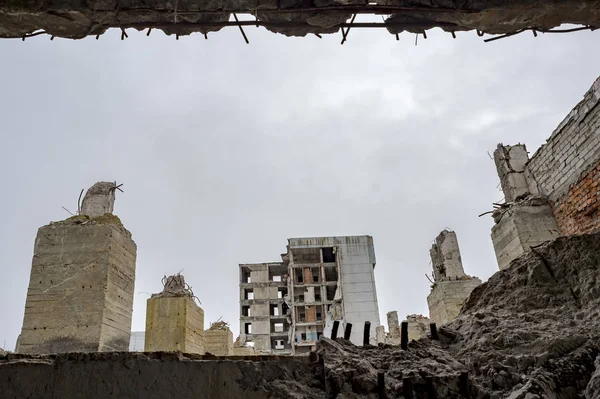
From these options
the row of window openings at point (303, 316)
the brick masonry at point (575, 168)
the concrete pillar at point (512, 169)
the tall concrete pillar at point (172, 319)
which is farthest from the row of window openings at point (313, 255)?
the tall concrete pillar at point (172, 319)

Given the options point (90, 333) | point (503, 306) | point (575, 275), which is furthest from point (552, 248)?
point (90, 333)

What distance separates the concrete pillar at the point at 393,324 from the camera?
749 inches

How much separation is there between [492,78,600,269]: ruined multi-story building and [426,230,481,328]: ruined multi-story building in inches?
105

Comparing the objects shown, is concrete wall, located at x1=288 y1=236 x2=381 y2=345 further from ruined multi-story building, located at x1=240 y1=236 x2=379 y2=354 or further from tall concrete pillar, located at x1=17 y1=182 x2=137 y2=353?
tall concrete pillar, located at x1=17 y1=182 x2=137 y2=353

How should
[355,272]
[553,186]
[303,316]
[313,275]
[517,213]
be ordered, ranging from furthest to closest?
1. [313,275]
2. [355,272]
3. [303,316]
4. [517,213]
5. [553,186]

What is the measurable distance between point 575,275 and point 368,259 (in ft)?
92.9

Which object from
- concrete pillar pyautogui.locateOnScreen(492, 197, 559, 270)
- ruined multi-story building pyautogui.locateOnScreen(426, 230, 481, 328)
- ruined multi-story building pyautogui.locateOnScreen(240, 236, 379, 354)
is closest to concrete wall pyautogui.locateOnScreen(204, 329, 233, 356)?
ruined multi-story building pyautogui.locateOnScreen(426, 230, 481, 328)

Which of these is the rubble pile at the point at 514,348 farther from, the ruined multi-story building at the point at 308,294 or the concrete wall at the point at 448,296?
the ruined multi-story building at the point at 308,294

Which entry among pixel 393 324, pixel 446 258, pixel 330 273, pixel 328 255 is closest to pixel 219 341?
pixel 446 258

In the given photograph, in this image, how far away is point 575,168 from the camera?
20.4ft

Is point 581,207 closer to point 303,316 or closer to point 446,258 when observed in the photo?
point 446,258

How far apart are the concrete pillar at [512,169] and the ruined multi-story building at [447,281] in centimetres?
314

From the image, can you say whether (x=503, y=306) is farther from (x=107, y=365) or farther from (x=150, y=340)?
(x=150, y=340)

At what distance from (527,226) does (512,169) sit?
1.34m
